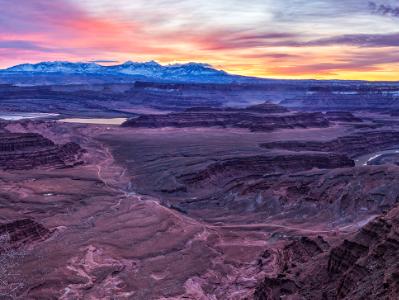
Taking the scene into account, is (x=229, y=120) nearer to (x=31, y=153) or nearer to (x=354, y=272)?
(x=31, y=153)

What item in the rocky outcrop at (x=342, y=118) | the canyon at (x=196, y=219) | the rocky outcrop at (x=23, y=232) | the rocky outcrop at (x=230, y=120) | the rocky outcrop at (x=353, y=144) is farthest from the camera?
the rocky outcrop at (x=342, y=118)

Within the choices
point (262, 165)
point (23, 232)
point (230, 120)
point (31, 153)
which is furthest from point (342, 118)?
point (23, 232)

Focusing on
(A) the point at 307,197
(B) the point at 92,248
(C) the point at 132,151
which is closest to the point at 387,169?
(A) the point at 307,197

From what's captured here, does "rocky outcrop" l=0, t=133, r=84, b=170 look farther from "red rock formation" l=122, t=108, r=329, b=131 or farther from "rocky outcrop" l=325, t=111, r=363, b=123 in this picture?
"rocky outcrop" l=325, t=111, r=363, b=123

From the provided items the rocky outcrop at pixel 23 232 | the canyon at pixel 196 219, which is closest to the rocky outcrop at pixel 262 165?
the canyon at pixel 196 219

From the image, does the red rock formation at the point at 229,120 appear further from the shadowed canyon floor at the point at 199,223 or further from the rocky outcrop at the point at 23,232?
the rocky outcrop at the point at 23,232

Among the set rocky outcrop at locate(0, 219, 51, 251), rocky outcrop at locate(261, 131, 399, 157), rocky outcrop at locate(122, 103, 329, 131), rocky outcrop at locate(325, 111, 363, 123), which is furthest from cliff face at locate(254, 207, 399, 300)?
rocky outcrop at locate(325, 111, 363, 123)
